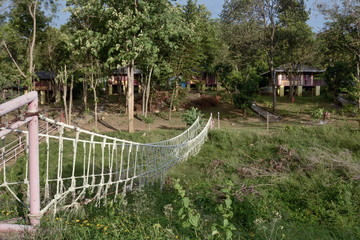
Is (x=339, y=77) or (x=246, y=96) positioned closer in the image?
(x=246, y=96)

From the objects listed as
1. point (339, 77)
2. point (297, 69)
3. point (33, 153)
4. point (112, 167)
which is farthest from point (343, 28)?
point (33, 153)

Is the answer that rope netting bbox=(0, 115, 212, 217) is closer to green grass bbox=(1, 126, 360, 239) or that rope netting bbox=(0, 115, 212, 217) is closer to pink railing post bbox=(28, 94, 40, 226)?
green grass bbox=(1, 126, 360, 239)

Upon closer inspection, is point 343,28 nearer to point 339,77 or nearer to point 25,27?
point 339,77

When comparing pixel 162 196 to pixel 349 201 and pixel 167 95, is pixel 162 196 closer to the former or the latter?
pixel 349 201

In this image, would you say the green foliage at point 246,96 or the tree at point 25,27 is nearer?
the tree at point 25,27

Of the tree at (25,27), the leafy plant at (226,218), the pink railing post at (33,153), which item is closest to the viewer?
the leafy plant at (226,218)

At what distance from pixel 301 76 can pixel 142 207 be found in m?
28.8

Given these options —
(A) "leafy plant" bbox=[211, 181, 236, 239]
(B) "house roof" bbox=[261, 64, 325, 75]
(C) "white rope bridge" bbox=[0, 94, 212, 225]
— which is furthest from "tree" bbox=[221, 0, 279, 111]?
(A) "leafy plant" bbox=[211, 181, 236, 239]

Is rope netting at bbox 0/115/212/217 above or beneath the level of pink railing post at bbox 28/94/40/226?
beneath

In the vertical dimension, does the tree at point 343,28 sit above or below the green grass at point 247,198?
above

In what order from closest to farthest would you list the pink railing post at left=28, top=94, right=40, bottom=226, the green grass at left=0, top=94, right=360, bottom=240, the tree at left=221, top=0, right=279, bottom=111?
the pink railing post at left=28, top=94, right=40, bottom=226
the green grass at left=0, top=94, right=360, bottom=240
the tree at left=221, top=0, right=279, bottom=111

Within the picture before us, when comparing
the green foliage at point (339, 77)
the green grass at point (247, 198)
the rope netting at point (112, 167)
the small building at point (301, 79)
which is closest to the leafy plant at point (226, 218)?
the green grass at point (247, 198)

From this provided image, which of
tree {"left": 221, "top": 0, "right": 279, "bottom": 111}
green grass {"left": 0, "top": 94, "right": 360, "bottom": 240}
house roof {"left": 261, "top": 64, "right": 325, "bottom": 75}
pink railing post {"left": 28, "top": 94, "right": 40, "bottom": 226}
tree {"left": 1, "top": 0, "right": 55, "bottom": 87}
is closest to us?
pink railing post {"left": 28, "top": 94, "right": 40, "bottom": 226}

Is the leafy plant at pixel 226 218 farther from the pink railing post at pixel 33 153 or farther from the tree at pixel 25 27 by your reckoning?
the tree at pixel 25 27
